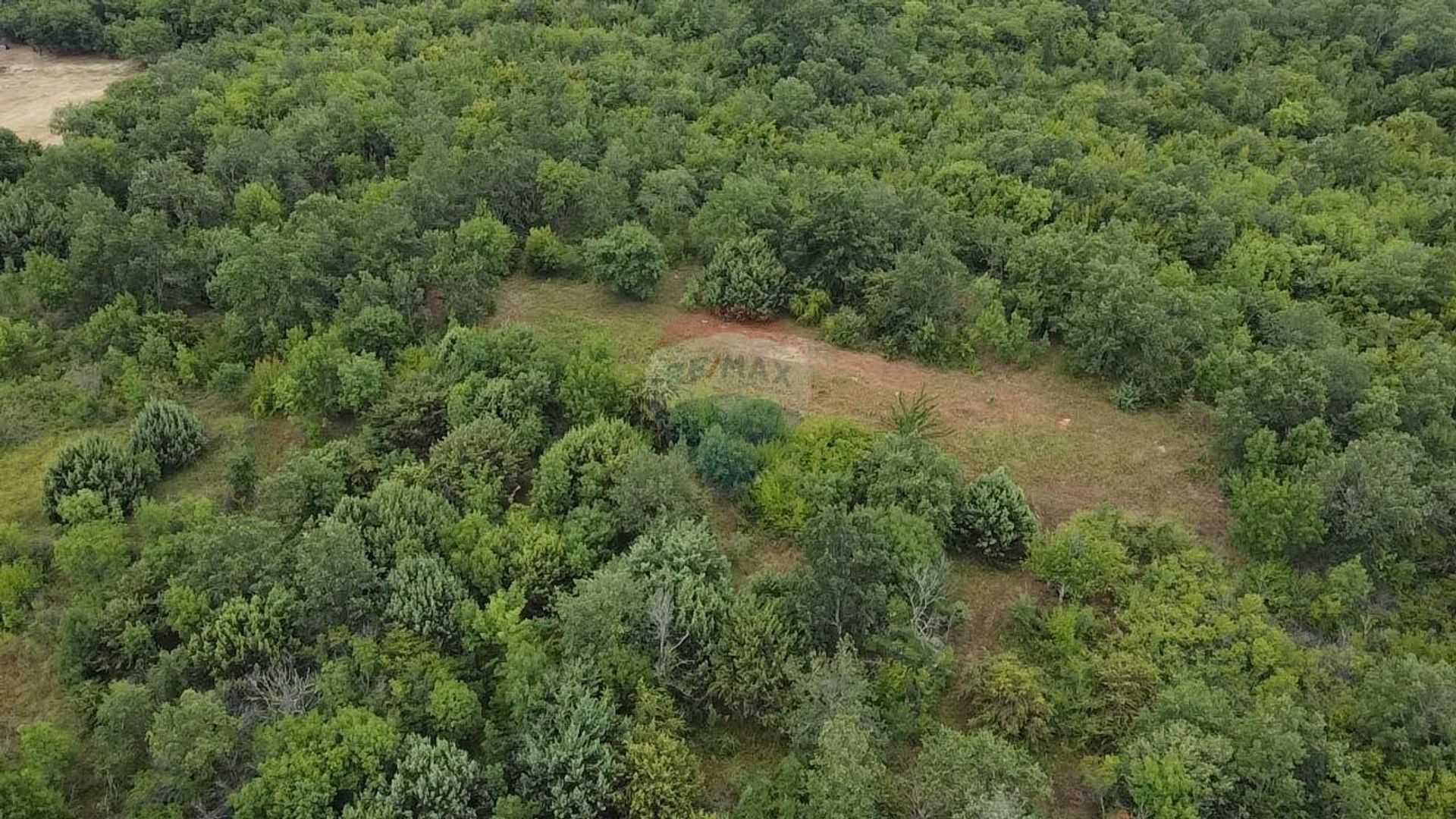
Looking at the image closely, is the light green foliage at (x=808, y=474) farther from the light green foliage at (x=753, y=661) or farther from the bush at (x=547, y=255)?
the bush at (x=547, y=255)

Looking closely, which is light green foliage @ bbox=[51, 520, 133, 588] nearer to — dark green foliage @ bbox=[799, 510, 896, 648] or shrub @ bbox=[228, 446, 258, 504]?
shrub @ bbox=[228, 446, 258, 504]

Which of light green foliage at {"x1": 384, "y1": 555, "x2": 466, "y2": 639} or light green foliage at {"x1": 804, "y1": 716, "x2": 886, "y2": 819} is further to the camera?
light green foliage at {"x1": 384, "y1": 555, "x2": 466, "y2": 639}

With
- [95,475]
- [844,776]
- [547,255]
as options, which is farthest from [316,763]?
[547,255]

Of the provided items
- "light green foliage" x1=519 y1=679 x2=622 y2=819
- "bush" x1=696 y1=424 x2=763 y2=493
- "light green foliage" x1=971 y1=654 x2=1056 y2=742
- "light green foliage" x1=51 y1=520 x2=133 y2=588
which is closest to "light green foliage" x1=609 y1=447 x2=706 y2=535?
"bush" x1=696 y1=424 x2=763 y2=493

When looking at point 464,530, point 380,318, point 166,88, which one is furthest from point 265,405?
point 166,88

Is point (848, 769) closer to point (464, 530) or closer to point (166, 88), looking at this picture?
point (464, 530)
